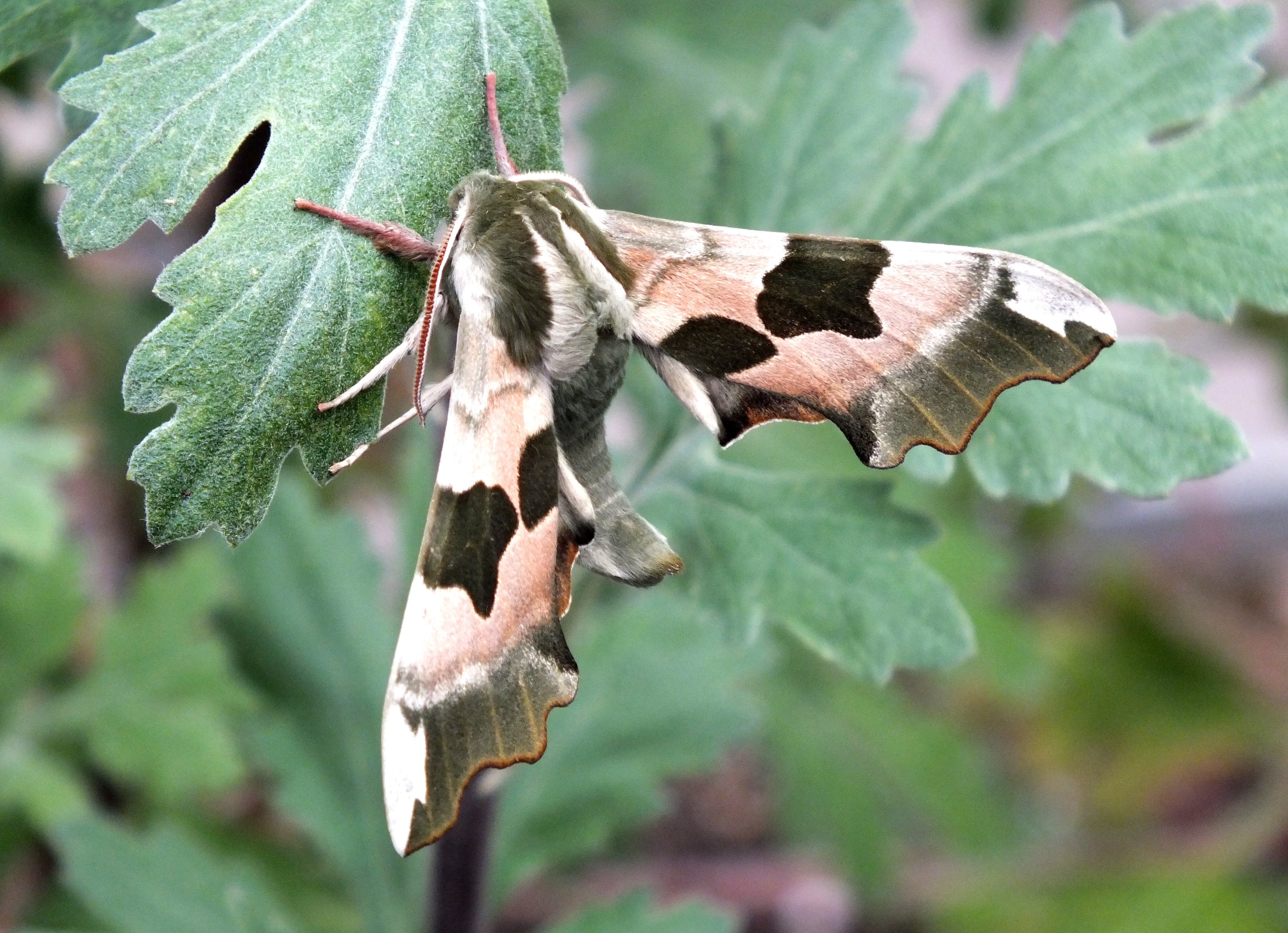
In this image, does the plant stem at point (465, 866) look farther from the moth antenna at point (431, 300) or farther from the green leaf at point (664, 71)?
the green leaf at point (664, 71)

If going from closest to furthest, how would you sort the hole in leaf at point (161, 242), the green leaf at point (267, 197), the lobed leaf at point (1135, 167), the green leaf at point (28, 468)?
the green leaf at point (267, 197), the lobed leaf at point (1135, 167), the green leaf at point (28, 468), the hole in leaf at point (161, 242)

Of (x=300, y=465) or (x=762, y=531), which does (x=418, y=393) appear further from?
(x=300, y=465)

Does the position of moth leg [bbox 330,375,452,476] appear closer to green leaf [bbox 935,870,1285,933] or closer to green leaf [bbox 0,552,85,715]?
green leaf [bbox 0,552,85,715]

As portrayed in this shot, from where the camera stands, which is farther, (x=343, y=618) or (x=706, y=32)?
(x=706, y=32)

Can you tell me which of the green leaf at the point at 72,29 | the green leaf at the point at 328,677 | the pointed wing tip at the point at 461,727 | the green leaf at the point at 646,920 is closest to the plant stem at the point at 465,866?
the green leaf at the point at 646,920

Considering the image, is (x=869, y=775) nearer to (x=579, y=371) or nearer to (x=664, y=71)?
(x=664, y=71)

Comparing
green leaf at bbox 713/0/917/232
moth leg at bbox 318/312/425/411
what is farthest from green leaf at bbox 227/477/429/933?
moth leg at bbox 318/312/425/411

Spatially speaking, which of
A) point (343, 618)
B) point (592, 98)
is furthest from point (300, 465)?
point (592, 98)

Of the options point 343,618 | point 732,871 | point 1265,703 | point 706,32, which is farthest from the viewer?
point 1265,703
